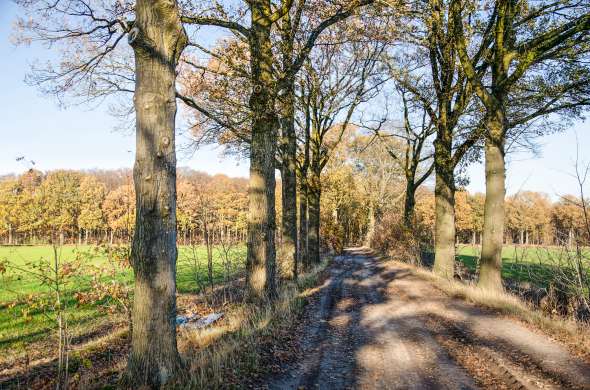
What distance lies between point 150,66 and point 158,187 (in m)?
1.43

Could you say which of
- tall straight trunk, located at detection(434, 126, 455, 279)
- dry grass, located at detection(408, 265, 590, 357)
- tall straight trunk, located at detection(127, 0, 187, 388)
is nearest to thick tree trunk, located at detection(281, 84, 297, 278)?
dry grass, located at detection(408, 265, 590, 357)

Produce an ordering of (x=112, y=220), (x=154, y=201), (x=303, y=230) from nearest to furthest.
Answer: (x=154, y=201), (x=112, y=220), (x=303, y=230)

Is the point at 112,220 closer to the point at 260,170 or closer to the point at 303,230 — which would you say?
the point at 260,170

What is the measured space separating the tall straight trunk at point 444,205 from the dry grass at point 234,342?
7828 mm

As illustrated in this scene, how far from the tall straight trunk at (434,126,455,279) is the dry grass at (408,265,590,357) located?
292 cm

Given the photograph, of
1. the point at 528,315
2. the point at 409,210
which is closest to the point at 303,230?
the point at 409,210

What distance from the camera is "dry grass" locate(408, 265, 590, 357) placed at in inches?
246

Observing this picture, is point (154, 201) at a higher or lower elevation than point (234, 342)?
higher

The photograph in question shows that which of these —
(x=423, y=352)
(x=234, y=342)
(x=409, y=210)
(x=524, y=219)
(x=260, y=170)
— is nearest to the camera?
(x=234, y=342)

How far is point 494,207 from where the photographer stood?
1152cm

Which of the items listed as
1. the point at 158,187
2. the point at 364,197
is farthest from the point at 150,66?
the point at 364,197

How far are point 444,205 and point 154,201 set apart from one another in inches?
538

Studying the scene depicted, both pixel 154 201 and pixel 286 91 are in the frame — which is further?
pixel 286 91

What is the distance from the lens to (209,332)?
706 cm
